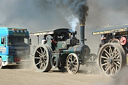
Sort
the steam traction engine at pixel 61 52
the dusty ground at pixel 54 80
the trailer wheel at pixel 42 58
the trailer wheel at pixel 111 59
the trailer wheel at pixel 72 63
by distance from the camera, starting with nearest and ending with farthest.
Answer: the dusty ground at pixel 54 80 → the trailer wheel at pixel 111 59 → the trailer wheel at pixel 72 63 → the steam traction engine at pixel 61 52 → the trailer wheel at pixel 42 58

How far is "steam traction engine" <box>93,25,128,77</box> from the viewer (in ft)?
31.2

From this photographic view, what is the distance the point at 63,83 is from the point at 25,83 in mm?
1361

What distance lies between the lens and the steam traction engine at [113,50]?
9.52 m

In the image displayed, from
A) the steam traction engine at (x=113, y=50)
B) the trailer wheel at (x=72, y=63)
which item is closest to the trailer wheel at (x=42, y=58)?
the trailer wheel at (x=72, y=63)

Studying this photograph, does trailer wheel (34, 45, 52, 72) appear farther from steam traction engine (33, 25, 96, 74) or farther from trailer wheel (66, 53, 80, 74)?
trailer wheel (66, 53, 80, 74)

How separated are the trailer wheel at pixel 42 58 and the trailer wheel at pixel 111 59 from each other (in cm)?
331

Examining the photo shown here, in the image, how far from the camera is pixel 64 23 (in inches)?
1222

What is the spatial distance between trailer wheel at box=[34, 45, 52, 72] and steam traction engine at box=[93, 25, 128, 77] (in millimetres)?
3231

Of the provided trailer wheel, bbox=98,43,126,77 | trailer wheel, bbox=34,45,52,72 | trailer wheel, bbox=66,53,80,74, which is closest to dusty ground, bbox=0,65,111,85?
trailer wheel, bbox=98,43,126,77

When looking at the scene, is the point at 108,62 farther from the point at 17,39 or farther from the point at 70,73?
the point at 17,39

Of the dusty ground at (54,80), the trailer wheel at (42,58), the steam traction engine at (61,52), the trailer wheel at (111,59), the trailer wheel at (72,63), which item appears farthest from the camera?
the trailer wheel at (42,58)

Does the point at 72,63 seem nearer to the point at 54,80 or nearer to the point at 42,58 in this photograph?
the point at 42,58

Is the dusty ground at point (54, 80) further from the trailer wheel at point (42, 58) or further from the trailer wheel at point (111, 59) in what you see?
the trailer wheel at point (42, 58)

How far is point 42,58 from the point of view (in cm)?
1340
